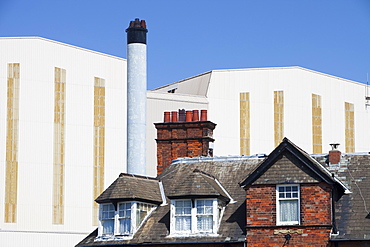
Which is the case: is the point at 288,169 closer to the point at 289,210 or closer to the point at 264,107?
the point at 289,210

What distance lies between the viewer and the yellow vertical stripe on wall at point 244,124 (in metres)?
106

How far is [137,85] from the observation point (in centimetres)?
6153

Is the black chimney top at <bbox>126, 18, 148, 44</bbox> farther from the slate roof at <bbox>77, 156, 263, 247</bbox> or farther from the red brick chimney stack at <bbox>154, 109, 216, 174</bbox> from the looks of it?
the slate roof at <bbox>77, 156, 263, 247</bbox>

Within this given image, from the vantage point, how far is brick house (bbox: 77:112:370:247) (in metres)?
33.6

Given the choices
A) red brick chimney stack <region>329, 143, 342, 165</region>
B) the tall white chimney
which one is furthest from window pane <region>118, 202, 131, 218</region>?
the tall white chimney

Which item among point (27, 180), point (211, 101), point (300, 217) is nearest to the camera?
point (300, 217)

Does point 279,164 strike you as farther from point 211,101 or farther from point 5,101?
point 211,101

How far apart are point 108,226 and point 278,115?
236 feet

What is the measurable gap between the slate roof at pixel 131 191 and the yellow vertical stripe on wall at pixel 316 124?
7170cm

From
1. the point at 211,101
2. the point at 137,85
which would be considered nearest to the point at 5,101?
the point at 211,101

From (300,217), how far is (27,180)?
6014 cm

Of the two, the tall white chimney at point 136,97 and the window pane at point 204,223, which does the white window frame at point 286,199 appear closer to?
the window pane at point 204,223

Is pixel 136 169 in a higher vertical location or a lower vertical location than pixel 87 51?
lower

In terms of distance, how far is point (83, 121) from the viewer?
312ft
